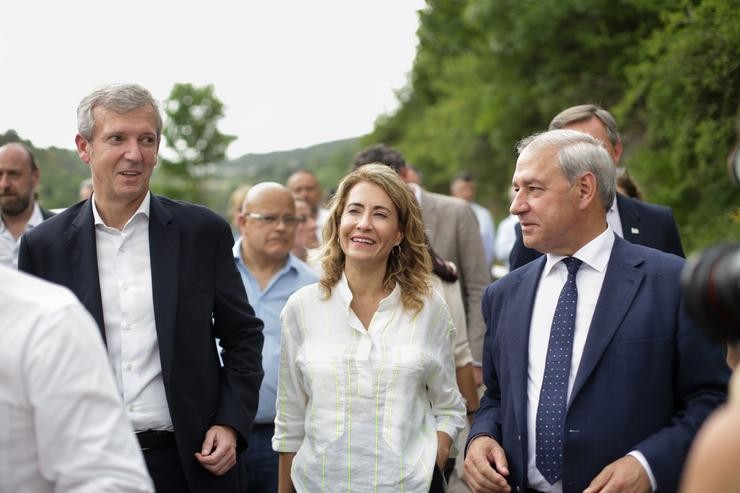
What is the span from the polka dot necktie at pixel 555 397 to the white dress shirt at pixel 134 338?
4.85 feet

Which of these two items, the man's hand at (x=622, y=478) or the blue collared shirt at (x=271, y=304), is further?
the blue collared shirt at (x=271, y=304)

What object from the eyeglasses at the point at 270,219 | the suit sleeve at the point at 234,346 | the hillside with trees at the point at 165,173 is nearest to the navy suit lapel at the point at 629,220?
the suit sleeve at the point at 234,346

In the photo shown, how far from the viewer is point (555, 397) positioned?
345 centimetres

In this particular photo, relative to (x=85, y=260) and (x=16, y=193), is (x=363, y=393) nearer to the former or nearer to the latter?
(x=85, y=260)

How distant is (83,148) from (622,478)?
253 centimetres

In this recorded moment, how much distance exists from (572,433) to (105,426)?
187 centimetres

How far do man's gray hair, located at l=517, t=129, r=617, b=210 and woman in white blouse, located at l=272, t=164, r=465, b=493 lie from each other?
85 cm

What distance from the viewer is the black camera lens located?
63.0 inches

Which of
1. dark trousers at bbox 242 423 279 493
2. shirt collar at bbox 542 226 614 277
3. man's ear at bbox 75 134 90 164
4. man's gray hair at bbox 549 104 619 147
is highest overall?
man's gray hair at bbox 549 104 619 147

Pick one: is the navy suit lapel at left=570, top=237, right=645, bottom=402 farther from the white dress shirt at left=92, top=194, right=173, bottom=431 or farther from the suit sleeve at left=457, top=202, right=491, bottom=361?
the suit sleeve at left=457, top=202, right=491, bottom=361

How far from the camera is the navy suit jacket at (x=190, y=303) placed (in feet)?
11.9

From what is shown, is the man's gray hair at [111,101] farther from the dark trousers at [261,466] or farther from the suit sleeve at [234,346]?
the dark trousers at [261,466]

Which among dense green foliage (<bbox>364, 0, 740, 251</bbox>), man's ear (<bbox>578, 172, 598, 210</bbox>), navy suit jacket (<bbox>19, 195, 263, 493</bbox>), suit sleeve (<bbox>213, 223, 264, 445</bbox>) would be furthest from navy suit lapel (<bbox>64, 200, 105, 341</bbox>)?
dense green foliage (<bbox>364, 0, 740, 251</bbox>)

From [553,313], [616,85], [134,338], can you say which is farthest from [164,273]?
[616,85]
